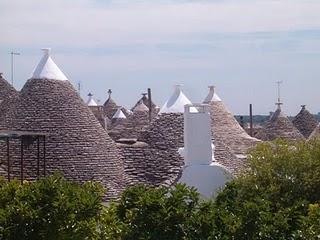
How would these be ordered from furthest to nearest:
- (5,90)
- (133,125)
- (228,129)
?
(133,125), (228,129), (5,90)

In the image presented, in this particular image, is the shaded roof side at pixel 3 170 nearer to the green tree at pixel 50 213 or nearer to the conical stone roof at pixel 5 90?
the conical stone roof at pixel 5 90

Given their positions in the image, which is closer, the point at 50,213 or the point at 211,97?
the point at 50,213

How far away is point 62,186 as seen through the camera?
1051cm

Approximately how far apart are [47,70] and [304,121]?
16.8m

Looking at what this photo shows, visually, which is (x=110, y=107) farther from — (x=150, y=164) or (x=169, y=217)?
(x=169, y=217)

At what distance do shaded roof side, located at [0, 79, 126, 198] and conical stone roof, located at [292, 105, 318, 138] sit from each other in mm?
15308

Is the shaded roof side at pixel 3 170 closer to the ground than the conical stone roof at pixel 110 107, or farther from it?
closer to the ground

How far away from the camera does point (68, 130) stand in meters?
21.5

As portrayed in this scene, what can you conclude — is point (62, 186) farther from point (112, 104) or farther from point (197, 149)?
point (112, 104)

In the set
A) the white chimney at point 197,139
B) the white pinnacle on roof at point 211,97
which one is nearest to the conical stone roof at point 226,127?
the white pinnacle on roof at point 211,97

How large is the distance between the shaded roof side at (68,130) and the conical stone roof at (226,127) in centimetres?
684

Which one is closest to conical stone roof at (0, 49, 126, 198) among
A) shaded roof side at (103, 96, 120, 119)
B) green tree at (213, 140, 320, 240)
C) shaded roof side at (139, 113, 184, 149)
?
shaded roof side at (139, 113, 184, 149)

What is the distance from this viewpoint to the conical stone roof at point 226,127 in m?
28.2

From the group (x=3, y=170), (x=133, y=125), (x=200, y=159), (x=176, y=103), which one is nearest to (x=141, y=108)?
(x=133, y=125)
